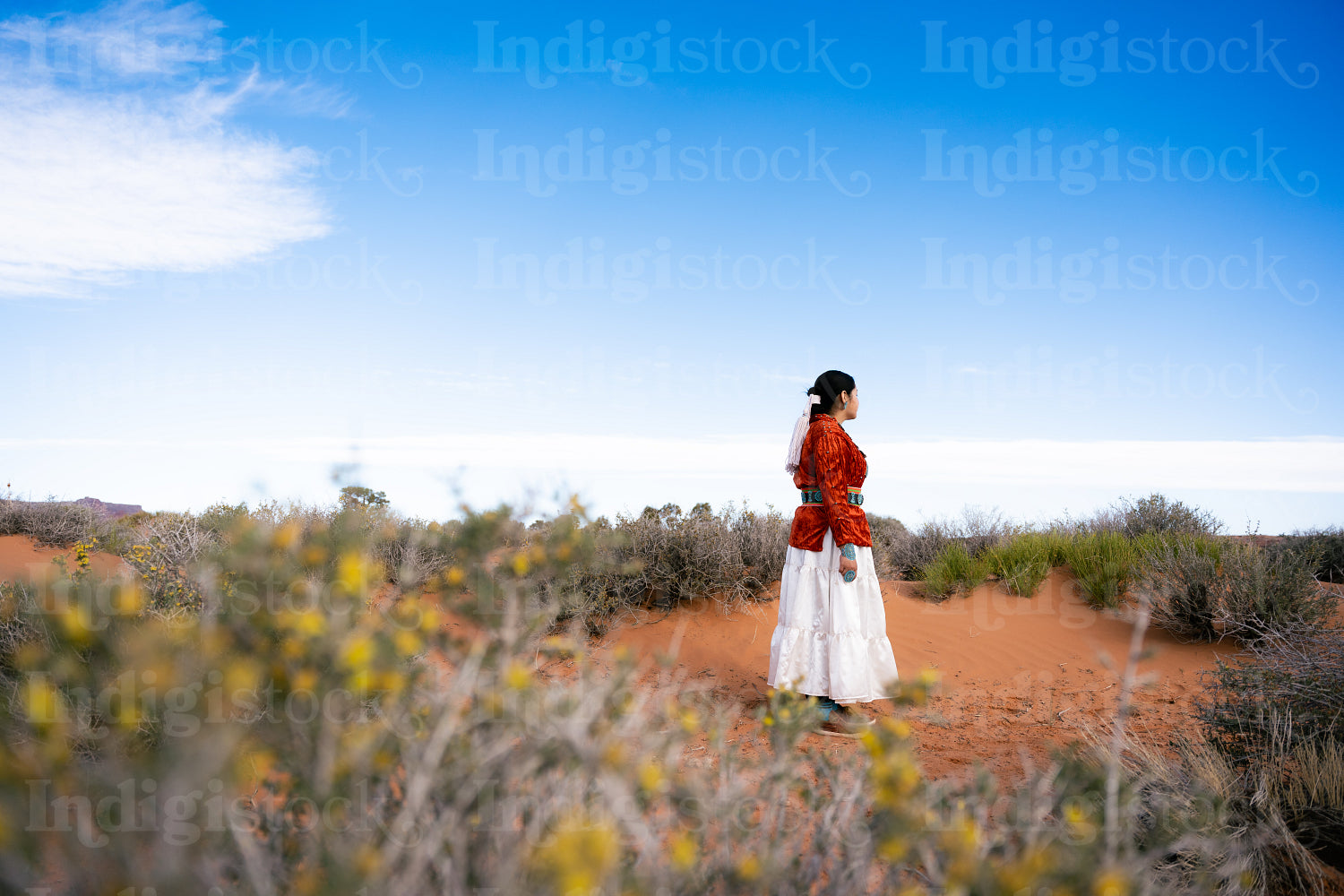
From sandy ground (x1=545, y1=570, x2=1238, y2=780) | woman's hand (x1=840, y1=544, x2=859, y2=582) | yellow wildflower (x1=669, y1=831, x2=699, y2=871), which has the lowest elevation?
sandy ground (x1=545, y1=570, x2=1238, y2=780)

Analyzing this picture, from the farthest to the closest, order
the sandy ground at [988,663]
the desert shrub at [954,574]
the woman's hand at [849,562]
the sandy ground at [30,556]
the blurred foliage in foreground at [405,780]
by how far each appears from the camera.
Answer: the sandy ground at [30,556] < the desert shrub at [954,574] < the sandy ground at [988,663] < the woman's hand at [849,562] < the blurred foliage in foreground at [405,780]

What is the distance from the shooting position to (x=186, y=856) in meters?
1.37

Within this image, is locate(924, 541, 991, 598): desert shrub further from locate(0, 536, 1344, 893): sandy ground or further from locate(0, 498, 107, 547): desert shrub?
locate(0, 498, 107, 547): desert shrub

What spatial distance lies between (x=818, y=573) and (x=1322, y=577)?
38.4ft

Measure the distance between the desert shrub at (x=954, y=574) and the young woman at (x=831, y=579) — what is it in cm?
453

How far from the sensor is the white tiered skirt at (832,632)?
16.3ft

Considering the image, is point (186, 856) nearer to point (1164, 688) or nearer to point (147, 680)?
point (147, 680)

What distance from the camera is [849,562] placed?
16.1ft

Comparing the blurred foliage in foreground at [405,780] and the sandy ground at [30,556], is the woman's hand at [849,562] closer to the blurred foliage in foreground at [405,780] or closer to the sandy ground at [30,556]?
the blurred foliage in foreground at [405,780]

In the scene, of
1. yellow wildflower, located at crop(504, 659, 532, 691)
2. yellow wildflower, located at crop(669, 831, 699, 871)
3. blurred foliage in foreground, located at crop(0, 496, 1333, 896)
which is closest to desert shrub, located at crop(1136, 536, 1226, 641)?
blurred foliage in foreground, located at crop(0, 496, 1333, 896)

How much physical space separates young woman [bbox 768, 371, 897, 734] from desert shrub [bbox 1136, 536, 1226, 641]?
12.4 feet

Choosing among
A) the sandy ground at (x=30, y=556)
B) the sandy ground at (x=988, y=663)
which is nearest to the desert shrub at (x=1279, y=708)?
the sandy ground at (x=988, y=663)

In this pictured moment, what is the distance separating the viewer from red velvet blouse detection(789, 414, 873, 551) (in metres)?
4.93

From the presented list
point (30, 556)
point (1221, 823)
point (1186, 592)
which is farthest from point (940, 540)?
point (30, 556)
